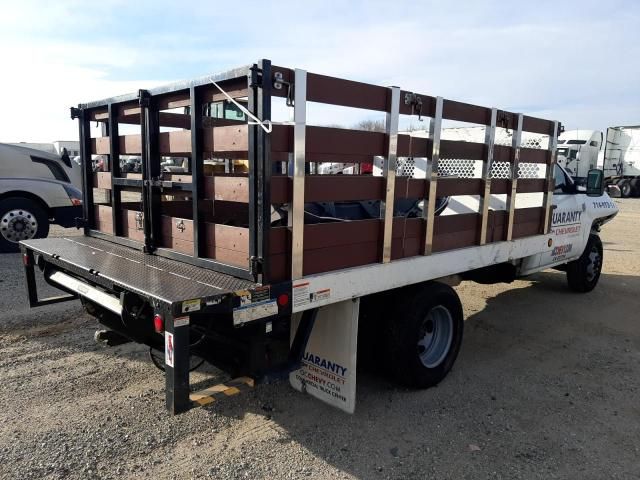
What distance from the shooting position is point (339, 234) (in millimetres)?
2840

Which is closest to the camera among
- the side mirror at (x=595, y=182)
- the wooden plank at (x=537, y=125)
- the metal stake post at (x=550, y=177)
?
Result: the wooden plank at (x=537, y=125)

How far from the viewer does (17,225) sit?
7973mm

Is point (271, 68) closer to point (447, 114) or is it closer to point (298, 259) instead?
point (298, 259)

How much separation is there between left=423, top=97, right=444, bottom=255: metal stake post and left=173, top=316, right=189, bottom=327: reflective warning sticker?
178cm

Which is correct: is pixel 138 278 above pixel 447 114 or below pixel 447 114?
below

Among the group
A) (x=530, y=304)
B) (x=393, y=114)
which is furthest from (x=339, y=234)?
(x=530, y=304)

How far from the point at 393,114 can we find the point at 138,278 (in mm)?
1775

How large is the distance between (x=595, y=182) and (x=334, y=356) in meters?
3.94

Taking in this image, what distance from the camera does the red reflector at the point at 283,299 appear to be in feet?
8.44

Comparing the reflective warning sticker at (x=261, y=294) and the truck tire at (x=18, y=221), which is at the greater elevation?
the reflective warning sticker at (x=261, y=294)

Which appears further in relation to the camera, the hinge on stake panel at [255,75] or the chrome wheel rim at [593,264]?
the chrome wheel rim at [593,264]

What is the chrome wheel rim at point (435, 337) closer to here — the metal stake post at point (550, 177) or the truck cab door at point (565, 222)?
the metal stake post at point (550, 177)

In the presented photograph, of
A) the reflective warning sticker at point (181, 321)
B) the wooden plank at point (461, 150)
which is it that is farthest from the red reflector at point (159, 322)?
the wooden plank at point (461, 150)

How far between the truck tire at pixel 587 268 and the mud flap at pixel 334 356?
14.7 feet
